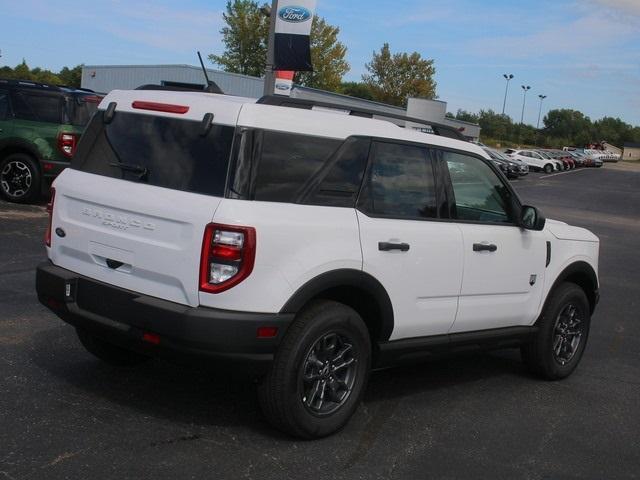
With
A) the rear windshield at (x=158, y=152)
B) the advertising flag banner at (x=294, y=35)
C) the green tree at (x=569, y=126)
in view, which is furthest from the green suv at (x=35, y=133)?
the green tree at (x=569, y=126)

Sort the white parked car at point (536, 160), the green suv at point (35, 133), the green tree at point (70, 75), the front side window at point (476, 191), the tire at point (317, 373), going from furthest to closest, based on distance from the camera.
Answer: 1. the green tree at point (70, 75)
2. the white parked car at point (536, 160)
3. the green suv at point (35, 133)
4. the front side window at point (476, 191)
5. the tire at point (317, 373)

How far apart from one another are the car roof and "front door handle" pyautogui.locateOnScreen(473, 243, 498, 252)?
74 centimetres

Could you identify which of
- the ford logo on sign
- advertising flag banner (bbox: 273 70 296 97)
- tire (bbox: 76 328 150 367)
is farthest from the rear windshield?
advertising flag banner (bbox: 273 70 296 97)

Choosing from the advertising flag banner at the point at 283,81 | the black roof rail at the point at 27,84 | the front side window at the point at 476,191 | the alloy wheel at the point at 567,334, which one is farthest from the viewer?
the advertising flag banner at the point at 283,81

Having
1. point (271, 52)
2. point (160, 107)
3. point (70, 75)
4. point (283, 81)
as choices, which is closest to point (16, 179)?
point (271, 52)

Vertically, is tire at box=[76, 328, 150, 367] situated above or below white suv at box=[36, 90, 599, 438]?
below

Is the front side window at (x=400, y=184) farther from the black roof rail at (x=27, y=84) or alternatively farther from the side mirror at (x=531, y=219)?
the black roof rail at (x=27, y=84)

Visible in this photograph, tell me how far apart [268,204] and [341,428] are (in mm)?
Answer: 1387

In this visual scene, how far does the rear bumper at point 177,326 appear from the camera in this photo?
12.4 ft

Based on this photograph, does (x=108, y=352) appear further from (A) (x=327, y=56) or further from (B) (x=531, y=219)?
(A) (x=327, y=56)

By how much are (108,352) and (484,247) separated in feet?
8.33

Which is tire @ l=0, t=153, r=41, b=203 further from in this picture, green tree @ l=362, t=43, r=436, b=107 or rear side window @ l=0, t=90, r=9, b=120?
green tree @ l=362, t=43, r=436, b=107

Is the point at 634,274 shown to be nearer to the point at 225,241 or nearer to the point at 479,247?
the point at 479,247

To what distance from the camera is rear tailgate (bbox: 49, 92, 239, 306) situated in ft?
12.8
